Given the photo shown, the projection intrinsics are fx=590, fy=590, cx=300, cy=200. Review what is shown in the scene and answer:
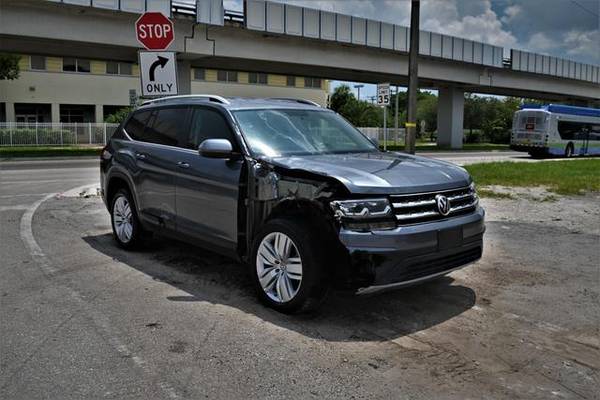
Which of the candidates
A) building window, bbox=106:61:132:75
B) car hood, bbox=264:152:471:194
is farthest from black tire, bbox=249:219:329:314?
building window, bbox=106:61:132:75

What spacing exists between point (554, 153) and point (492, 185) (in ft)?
73.2

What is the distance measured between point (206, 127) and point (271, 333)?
2456mm

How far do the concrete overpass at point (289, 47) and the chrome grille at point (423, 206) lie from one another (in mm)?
23367

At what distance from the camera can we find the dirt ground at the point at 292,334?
11.9 ft

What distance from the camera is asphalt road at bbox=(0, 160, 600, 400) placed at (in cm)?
363

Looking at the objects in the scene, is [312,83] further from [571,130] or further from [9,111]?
[571,130]

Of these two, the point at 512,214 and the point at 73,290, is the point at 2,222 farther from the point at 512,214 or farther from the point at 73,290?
the point at 512,214

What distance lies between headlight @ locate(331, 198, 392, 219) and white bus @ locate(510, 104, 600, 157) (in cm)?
3209

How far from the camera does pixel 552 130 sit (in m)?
34.0

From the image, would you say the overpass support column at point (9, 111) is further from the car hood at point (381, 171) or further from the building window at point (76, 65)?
the car hood at point (381, 171)

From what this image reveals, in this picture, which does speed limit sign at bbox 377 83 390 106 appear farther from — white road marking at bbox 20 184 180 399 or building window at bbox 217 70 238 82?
building window at bbox 217 70 238 82

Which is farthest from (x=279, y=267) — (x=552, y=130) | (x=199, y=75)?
(x=199, y=75)

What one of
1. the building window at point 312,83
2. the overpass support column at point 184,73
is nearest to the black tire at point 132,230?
the overpass support column at point 184,73

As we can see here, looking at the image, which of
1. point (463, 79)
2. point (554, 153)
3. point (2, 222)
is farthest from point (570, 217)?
point (463, 79)
